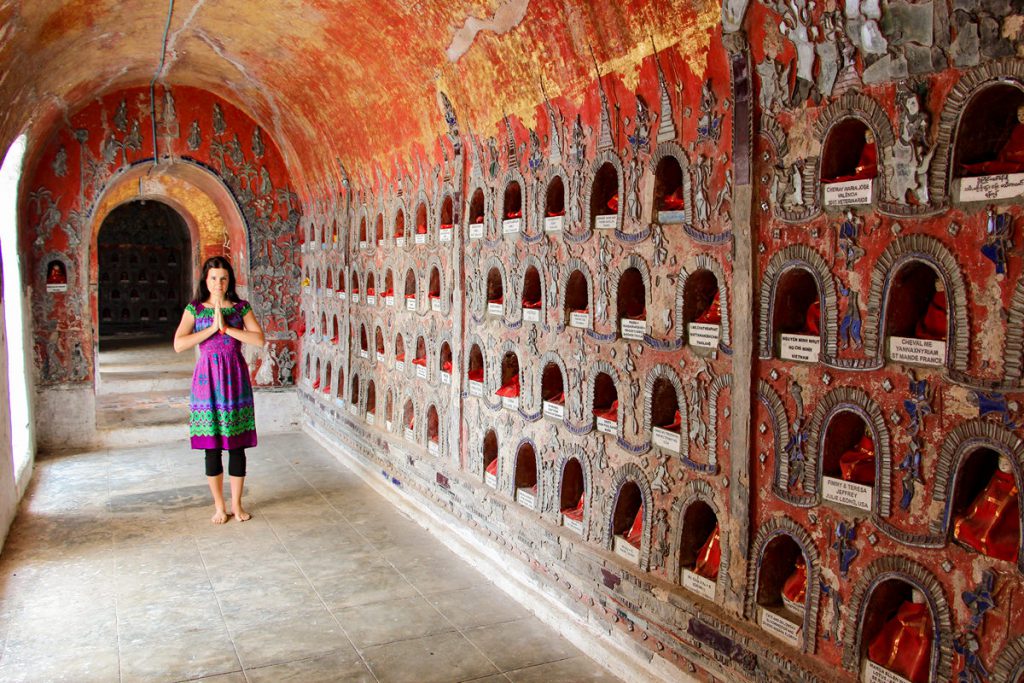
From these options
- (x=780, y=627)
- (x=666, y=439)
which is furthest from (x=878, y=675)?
(x=666, y=439)

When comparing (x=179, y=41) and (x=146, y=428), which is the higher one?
(x=179, y=41)

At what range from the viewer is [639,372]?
4.41 meters

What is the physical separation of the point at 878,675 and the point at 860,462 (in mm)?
771

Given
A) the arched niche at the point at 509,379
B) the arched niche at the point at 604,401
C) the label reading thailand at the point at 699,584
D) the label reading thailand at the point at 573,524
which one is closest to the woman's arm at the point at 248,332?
the arched niche at the point at 509,379

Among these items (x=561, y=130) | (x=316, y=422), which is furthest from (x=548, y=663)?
(x=316, y=422)

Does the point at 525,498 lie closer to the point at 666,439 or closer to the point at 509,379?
the point at 509,379

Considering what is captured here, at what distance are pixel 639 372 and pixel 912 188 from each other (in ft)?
5.92

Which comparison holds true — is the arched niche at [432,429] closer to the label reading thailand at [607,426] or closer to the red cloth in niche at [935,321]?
the label reading thailand at [607,426]

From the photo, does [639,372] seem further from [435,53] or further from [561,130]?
[435,53]

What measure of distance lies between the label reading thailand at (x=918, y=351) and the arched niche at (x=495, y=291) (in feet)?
10.7

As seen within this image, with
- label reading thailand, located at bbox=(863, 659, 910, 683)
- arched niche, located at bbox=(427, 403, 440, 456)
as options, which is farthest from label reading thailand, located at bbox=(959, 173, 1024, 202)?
arched niche, located at bbox=(427, 403, 440, 456)

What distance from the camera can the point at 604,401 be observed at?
484 cm

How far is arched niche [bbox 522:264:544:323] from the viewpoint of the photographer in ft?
17.8

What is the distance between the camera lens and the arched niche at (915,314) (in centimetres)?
291
